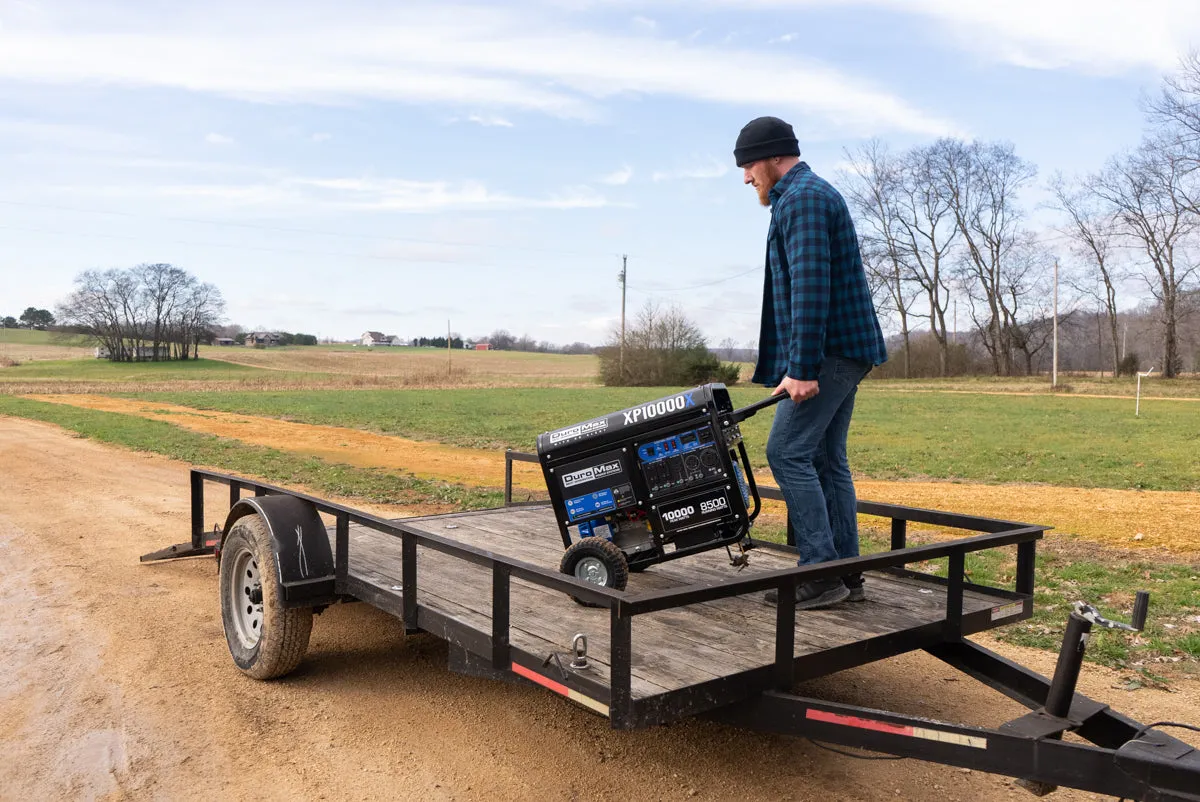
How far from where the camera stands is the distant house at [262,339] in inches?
4203

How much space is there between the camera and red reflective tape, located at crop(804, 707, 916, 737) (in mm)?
2750

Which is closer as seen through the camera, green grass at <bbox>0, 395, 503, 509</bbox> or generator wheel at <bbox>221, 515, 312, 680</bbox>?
generator wheel at <bbox>221, 515, 312, 680</bbox>

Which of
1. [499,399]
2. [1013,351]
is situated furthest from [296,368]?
[1013,351]

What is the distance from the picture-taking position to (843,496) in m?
4.18

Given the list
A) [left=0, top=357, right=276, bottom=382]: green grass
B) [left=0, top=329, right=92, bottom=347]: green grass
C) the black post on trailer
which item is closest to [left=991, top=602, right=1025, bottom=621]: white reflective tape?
the black post on trailer

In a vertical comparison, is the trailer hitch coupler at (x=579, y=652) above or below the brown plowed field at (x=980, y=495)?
above

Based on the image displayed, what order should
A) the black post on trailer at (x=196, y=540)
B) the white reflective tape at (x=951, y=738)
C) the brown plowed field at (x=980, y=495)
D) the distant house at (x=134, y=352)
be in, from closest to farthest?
1. the white reflective tape at (x=951, y=738)
2. the black post on trailer at (x=196, y=540)
3. the brown plowed field at (x=980, y=495)
4. the distant house at (x=134, y=352)

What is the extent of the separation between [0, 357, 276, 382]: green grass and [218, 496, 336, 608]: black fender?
5720 centimetres

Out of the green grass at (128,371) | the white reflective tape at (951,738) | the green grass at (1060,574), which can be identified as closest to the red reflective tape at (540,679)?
the white reflective tape at (951,738)

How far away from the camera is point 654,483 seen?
407 cm

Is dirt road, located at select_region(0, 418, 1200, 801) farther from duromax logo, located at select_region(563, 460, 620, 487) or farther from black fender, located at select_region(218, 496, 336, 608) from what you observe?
duromax logo, located at select_region(563, 460, 620, 487)

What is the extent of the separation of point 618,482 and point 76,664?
322 centimetres

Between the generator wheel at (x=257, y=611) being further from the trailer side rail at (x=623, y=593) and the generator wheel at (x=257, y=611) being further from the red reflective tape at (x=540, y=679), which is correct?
the red reflective tape at (x=540, y=679)

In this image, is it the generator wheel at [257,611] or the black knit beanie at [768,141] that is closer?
the black knit beanie at [768,141]
